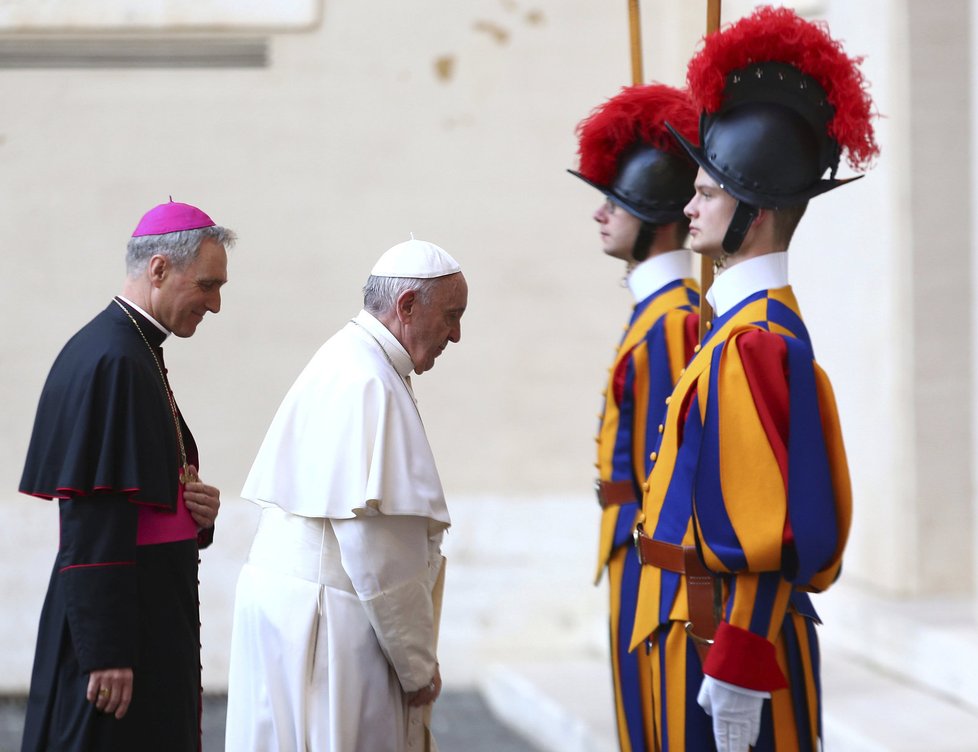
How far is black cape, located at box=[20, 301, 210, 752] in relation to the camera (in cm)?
275

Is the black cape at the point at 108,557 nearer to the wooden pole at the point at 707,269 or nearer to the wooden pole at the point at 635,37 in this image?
the wooden pole at the point at 707,269

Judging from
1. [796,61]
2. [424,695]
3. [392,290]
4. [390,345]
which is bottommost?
[424,695]

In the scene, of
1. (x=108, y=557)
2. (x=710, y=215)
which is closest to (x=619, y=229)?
(x=710, y=215)

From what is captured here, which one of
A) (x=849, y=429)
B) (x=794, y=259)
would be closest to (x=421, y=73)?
(x=794, y=259)

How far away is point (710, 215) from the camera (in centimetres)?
276

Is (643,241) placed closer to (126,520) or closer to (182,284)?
(182,284)

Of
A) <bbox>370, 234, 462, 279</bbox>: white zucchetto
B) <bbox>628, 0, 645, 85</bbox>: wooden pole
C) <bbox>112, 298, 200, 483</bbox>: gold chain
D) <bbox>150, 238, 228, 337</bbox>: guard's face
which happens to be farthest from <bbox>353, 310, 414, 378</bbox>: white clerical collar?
<bbox>628, 0, 645, 85</bbox>: wooden pole

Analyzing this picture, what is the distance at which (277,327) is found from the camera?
21.2 ft

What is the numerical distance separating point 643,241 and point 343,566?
1489mm

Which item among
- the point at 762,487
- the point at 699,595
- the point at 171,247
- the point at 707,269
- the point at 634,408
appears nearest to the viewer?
the point at 762,487

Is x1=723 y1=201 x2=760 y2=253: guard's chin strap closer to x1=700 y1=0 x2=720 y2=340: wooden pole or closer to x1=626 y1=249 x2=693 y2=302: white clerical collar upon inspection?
x1=700 y1=0 x2=720 y2=340: wooden pole

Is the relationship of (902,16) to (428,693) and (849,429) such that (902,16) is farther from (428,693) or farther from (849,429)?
(428,693)

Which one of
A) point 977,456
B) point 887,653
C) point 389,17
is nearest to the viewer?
point 977,456

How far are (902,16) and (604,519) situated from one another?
250cm
